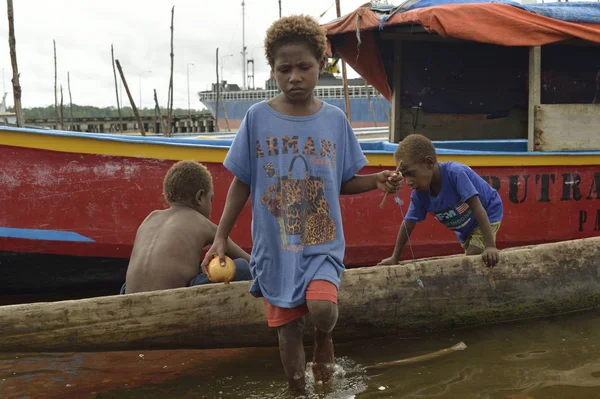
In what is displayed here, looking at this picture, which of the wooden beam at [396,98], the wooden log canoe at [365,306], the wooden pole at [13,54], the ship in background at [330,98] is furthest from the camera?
the ship in background at [330,98]

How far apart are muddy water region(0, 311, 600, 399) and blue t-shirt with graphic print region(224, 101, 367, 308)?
778 millimetres

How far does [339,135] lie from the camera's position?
287 centimetres

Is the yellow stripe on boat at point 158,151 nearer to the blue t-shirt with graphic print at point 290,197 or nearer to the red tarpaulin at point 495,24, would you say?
the red tarpaulin at point 495,24

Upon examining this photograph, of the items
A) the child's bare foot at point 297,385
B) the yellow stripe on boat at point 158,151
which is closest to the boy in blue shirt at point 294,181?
the child's bare foot at point 297,385

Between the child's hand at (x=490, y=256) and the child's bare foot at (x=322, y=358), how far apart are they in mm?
1286

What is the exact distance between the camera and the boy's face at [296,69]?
2.71m

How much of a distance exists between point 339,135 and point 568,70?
18.5 ft

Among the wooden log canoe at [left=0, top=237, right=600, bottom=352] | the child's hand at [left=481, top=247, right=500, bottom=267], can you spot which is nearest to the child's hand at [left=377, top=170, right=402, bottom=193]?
the wooden log canoe at [left=0, top=237, right=600, bottom=352]

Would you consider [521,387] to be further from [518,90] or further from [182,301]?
[518,90]

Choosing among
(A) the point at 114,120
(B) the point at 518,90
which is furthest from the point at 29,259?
(A) the point at 114,120

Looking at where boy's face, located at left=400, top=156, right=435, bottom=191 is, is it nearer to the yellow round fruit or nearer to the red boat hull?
the yellow round fruit

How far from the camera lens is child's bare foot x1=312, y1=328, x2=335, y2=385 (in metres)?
3.24

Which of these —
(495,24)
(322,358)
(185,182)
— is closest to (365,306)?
(322,358)

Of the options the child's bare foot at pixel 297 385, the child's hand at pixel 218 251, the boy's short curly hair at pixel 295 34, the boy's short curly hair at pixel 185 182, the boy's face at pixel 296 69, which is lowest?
the child's bare foot at pixel 297 385
